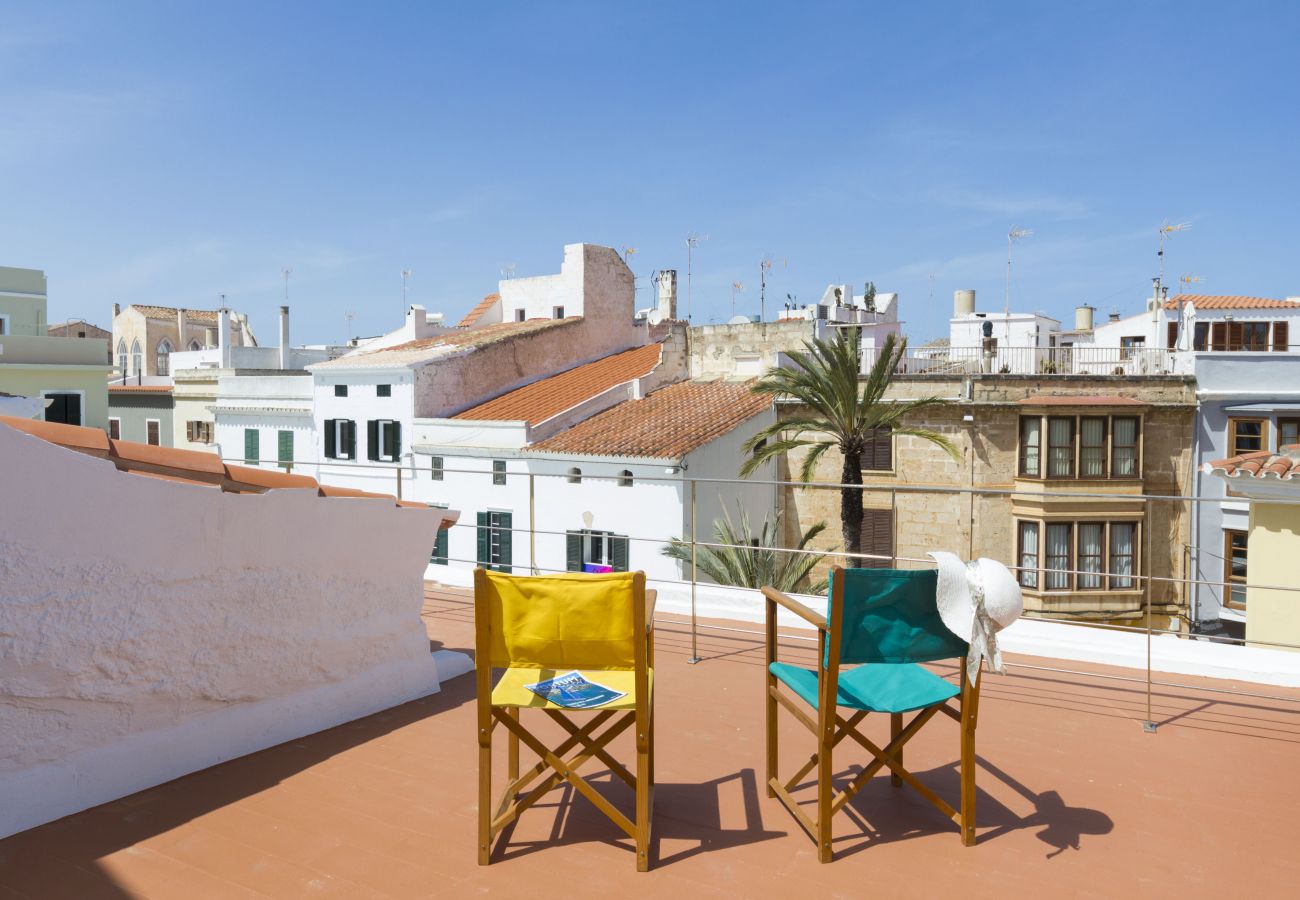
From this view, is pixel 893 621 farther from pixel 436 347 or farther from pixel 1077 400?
pixel 436 347

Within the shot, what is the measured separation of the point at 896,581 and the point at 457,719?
9.12ft

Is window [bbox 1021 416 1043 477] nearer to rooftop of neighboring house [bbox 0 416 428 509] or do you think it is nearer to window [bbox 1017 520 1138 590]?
window [bbox 1017 520 1138 590]

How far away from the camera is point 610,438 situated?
23391 mm

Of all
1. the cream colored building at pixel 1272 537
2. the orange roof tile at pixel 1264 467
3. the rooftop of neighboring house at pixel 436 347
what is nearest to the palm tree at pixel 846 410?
the orange roof tile at pixel 1264 467

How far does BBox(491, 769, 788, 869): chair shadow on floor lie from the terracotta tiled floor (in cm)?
1

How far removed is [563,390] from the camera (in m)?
27.8

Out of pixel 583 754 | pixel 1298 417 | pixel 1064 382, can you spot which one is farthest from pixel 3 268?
pixel 1298 417

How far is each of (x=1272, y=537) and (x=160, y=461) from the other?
12.4 metres

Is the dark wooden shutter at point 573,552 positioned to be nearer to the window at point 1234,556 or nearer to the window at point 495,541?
the window at point 495,541

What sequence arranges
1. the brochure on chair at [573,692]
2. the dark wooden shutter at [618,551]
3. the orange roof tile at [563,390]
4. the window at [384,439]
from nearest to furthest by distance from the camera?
the brochure on chair at [573,692], the dark wooden shutter at [618,551], the orange roof tile at [563,390], the window at [384,439]

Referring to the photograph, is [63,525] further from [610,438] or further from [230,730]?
[610,438]

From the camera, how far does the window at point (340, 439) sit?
94.5 ft

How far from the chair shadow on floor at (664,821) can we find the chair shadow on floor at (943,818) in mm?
314

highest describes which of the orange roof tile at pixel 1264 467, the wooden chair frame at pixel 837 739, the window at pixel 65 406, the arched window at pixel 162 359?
the arched window at pixel 162 359
